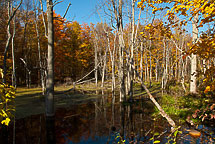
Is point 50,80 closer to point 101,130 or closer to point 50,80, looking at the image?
point 50,80

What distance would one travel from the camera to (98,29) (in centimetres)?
2108

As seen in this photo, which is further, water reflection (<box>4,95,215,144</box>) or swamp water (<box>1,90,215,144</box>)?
water reflection (<box>4,95,215,144</box>)

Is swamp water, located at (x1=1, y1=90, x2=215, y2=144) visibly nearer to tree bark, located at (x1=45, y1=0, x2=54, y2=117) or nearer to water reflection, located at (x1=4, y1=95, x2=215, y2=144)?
water reflection, located at (x1=4, y1=95, x2=215, y2=144)

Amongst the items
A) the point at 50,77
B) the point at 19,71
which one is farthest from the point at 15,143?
the point at 19,71

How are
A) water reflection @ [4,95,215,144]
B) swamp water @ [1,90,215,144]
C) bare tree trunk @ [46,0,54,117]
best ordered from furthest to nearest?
bare tree trunk @ [46,0,54,117]
water reflection @ [4,95,215,144]
swamp water @ [1,90,215,144]

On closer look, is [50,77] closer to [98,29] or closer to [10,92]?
[10,92]

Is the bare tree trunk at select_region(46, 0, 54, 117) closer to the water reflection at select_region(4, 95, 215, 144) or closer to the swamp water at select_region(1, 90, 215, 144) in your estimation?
the water reflection at select_region(4, 95, 215, 144)

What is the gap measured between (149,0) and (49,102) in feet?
17.4

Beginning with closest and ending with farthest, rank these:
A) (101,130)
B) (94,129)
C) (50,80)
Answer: (101,130) < (94,129) < (50,80)

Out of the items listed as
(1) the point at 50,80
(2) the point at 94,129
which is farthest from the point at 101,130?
(1) the point at 50,80

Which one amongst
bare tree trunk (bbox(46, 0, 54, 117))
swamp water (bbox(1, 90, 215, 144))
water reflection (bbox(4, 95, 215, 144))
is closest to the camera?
swamp water (bbox(1, 90, 215, 144))

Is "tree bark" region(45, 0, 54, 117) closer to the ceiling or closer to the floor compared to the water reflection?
closer to the ceiling

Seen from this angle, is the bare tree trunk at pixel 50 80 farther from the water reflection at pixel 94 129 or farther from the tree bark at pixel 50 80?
the water reflection at pixel 94 129

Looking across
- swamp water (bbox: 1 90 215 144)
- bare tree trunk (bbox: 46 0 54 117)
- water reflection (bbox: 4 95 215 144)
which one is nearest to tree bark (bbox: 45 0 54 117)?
bare tree trunk (bbox: 46 0 54 117)
